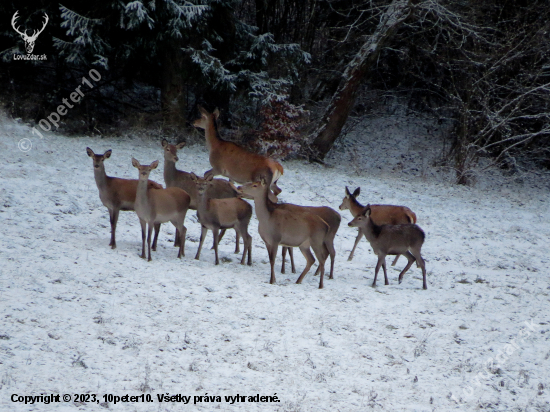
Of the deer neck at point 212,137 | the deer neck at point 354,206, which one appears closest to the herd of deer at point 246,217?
the deer neck at point 354,206

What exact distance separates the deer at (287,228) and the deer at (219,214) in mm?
598

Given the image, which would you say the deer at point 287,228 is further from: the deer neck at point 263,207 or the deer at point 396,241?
the deer at point 396,241

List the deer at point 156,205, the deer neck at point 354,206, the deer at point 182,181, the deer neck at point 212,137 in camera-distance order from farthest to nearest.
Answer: the deer neck at point 212,137
the deer neck at point 354,206
the deer at point 182,181
the deer at point 156,205

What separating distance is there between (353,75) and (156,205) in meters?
11.6

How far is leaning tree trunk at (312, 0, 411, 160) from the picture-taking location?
18.0 m

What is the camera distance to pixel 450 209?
1438cm

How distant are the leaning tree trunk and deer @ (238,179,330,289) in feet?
33.9

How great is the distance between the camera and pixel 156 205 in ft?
27.8

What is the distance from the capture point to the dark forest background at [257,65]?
16.6 metres

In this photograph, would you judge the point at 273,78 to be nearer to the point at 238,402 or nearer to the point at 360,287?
the point at 360,287

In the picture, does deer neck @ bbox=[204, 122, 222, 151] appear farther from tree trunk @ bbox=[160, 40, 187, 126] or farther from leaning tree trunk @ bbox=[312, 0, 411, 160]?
leaning tree trunk @ bbox=[312, 0, 411, 160]

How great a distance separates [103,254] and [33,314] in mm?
2146

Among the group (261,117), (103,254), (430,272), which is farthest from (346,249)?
(261,117)

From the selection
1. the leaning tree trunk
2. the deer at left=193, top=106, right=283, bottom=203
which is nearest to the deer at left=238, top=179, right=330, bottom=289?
the deer at left=193, top=106, right=283, bottom=203
